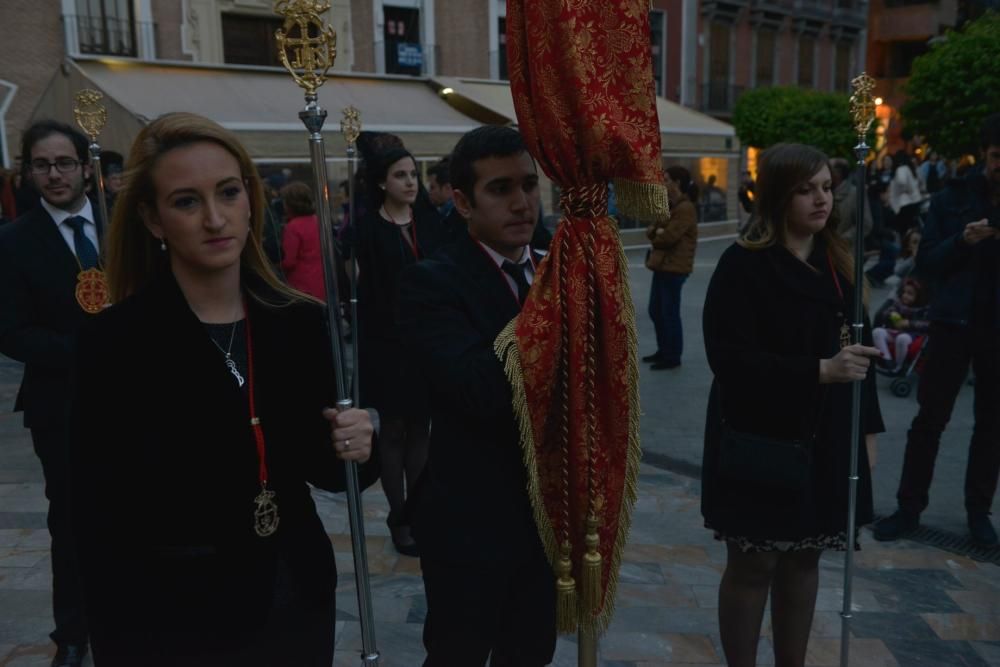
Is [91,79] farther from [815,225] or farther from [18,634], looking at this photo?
[815,225]

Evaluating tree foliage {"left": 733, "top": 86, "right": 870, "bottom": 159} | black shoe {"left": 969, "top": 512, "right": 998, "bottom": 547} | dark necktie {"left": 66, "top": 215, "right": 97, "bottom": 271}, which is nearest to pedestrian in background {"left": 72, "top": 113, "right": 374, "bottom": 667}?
dark necktie {"left": 66, "top": 215, "right": 97, "bottom": 271}

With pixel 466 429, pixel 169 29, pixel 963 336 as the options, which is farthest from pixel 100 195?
pixel 169 29

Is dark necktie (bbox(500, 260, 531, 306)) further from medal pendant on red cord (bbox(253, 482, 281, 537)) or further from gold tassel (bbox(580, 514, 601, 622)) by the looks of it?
medal pendant on red cord (bbox(253, 482, 281, 537))

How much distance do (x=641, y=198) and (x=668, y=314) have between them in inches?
257

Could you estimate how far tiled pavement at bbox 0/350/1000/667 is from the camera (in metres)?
3.35

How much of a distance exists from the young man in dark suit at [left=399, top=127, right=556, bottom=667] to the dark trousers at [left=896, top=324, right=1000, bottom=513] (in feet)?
9.31

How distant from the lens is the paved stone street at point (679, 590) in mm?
3365

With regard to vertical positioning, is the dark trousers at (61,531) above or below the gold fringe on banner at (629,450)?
below

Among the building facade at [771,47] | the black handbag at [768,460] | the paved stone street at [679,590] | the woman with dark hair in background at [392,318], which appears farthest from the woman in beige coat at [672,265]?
the building facade at [771,47]

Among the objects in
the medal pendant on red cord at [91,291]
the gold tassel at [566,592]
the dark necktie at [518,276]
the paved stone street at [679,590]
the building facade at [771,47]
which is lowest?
the paved stone street at [679,590]

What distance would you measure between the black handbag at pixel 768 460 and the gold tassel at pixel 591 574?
0.80 m

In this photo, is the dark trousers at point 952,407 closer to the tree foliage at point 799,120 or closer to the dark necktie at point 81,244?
the dark necktie at point 81,244

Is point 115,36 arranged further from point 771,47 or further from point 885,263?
point 771,47

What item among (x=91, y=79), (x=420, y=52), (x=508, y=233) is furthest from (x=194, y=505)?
(x=420, y=52)
